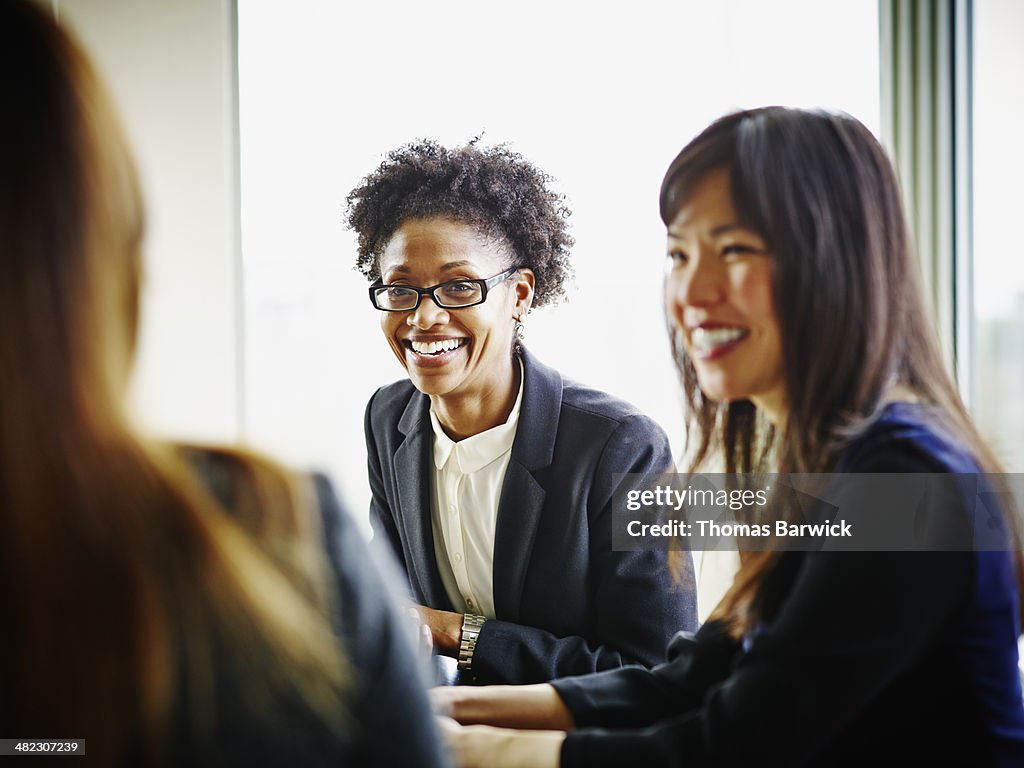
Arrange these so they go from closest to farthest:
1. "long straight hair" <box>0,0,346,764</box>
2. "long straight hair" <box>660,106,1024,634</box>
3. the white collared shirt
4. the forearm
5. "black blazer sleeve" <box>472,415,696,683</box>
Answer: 1. "long straight hair" <box>0,0,346,764</box>
2. "long straight hair" <box>660,106,1024,634</box>
3. the forearm
4. "black blazer sleeve" <box>472,415,696,683</box>
5. the white collared shirt

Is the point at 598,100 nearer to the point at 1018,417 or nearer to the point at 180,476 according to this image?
the point at 1018,417

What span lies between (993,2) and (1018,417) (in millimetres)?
650

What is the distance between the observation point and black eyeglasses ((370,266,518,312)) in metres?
1.28

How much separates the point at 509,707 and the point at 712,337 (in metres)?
0.53

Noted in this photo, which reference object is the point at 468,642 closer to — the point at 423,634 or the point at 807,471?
the point at 423,634

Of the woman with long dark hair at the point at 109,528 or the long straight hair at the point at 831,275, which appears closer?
the woman with long dark hair at the point at 109,528

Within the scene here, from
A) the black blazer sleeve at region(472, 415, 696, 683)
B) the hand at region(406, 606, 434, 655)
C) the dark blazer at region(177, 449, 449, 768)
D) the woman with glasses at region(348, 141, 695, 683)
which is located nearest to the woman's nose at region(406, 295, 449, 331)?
the woman with glasses at region(348, 141, 695, 683)

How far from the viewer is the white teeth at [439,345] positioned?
1298 mm

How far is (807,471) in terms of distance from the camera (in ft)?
3.14

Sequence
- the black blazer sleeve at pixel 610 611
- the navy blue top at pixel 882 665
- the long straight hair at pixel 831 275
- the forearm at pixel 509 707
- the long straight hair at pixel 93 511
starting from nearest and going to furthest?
the long straight hair at pixel 93 511, the navy blue top at pixel 882 665, the long straight hair at pixel 831 275, the forearm at pixel 509 707, the black blazer sleeve at pixel 610 611

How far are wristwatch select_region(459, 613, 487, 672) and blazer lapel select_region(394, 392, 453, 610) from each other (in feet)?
0.26

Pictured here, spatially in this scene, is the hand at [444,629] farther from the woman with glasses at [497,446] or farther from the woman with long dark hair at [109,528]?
the woman with long dark hair at [109,528]

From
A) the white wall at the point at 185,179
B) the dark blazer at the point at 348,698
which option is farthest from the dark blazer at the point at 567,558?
the dark blazer at the point at 348,698

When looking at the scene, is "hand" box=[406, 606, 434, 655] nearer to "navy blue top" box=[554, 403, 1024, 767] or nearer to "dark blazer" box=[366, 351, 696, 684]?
"dark blazer" box=[366, 351, 696, 684]
